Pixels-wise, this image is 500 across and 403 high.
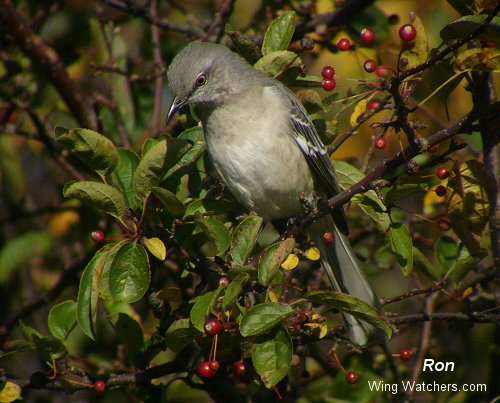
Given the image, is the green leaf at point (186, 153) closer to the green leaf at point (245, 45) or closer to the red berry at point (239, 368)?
the green leaf at point (245, 45)

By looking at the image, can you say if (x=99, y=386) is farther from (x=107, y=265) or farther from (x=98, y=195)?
(x=98, y=195)

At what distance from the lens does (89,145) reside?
2846mm

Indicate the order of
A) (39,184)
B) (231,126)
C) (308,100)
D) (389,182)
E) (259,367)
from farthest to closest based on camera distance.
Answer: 1. (39,184)
2. (231,126)
3. (308,100)
4. (389,182)
5. (259,367)

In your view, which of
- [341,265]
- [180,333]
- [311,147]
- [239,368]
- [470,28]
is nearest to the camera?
[470,28]

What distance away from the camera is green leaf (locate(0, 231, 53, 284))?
4871 millimetres

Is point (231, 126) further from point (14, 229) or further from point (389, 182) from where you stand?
point (14, 229)

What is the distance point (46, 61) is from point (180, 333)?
2733 mm

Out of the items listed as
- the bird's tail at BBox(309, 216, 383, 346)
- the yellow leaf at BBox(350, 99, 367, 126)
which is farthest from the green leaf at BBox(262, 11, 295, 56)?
the bird's tail at BBox(309, 216, 383, 346)

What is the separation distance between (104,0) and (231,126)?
166 centimetres

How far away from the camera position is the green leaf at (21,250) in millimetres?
4871

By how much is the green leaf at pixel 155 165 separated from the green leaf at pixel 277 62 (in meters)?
0.74

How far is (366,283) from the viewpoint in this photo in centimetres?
410

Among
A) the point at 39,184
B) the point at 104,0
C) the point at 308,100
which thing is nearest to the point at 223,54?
the point at 308,100

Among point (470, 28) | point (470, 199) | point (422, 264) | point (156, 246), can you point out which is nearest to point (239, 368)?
point (156, 246)
